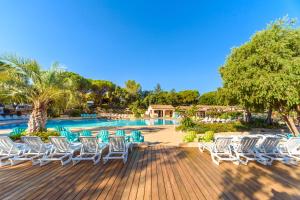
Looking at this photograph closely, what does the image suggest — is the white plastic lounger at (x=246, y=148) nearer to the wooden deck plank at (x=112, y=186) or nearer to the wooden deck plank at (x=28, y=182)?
the wooden deck plank at (x=112, y=186)

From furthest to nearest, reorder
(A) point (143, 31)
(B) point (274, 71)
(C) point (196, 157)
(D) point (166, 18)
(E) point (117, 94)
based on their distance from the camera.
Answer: (E) point (117, 94) → (A) point (143, 31) → (D) point (166, 18) → (B) point (274, 71) → (C) point (196, 157)

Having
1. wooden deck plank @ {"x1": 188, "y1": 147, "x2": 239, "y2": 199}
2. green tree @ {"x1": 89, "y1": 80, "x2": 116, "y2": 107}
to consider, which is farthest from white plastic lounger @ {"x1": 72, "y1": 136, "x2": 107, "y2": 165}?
green tree @ {"x1": 89, "y1": 80, "x2": 116, "y2": 107}

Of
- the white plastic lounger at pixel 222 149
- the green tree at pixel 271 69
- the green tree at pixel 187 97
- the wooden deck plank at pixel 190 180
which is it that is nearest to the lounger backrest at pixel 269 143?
the white plastic lounger at pixel 222 149

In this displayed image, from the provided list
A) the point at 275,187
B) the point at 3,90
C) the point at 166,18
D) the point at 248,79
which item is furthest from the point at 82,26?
the point at 275,187

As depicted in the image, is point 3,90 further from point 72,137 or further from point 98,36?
point 98,36

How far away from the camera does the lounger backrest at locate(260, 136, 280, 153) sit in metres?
4.74

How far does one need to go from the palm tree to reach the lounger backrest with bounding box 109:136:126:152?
16.0 feet

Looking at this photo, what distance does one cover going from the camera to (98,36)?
26328mm

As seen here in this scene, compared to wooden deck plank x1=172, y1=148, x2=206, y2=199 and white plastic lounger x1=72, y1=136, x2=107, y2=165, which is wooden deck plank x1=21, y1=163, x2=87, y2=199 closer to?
white plastic lounger x1=72, y1=136, x2=107, y2=165

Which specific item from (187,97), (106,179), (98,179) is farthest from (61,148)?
(187,97)

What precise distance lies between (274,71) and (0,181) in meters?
10.7

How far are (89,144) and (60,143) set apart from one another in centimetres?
84

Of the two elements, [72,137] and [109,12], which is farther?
[109,12]

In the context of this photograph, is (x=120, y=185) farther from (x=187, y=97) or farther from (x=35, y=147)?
(x=187, y=97)
